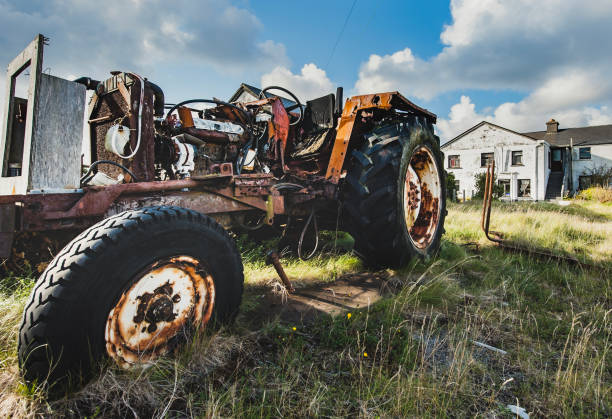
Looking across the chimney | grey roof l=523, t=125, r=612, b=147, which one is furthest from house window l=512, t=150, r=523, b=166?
the chimney

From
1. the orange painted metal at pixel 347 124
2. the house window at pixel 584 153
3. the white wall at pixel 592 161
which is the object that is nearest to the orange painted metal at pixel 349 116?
the orange painted metal at pixel 347 124

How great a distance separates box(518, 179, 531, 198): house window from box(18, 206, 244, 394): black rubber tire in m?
29.4

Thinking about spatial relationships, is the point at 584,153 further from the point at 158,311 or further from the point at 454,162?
the point at 158,311

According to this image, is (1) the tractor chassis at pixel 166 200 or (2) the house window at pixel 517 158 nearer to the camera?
(1) the tractor chassis at pixel 166 200

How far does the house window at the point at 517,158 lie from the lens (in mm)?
26219

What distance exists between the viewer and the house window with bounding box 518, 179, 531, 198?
25984 mm

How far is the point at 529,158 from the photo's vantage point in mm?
25797

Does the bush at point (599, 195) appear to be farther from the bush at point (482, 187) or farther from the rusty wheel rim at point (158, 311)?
the rusty wheel rim at point (158, 311)

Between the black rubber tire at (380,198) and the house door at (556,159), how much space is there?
108 feet

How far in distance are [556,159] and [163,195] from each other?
115 ft

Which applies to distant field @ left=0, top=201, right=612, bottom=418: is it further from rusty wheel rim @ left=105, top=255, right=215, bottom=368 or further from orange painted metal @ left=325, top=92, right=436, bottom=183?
orange painted metal @ left=325, top=92, right=436, bottom=183

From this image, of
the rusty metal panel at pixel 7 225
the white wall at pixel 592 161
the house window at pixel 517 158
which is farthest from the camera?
the white wall at pixel 592 161

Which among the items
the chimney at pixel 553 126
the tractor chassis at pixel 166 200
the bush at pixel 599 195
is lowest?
the tractor chassis at pixel 166 200

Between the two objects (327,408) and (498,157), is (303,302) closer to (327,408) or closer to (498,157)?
(327,408)
